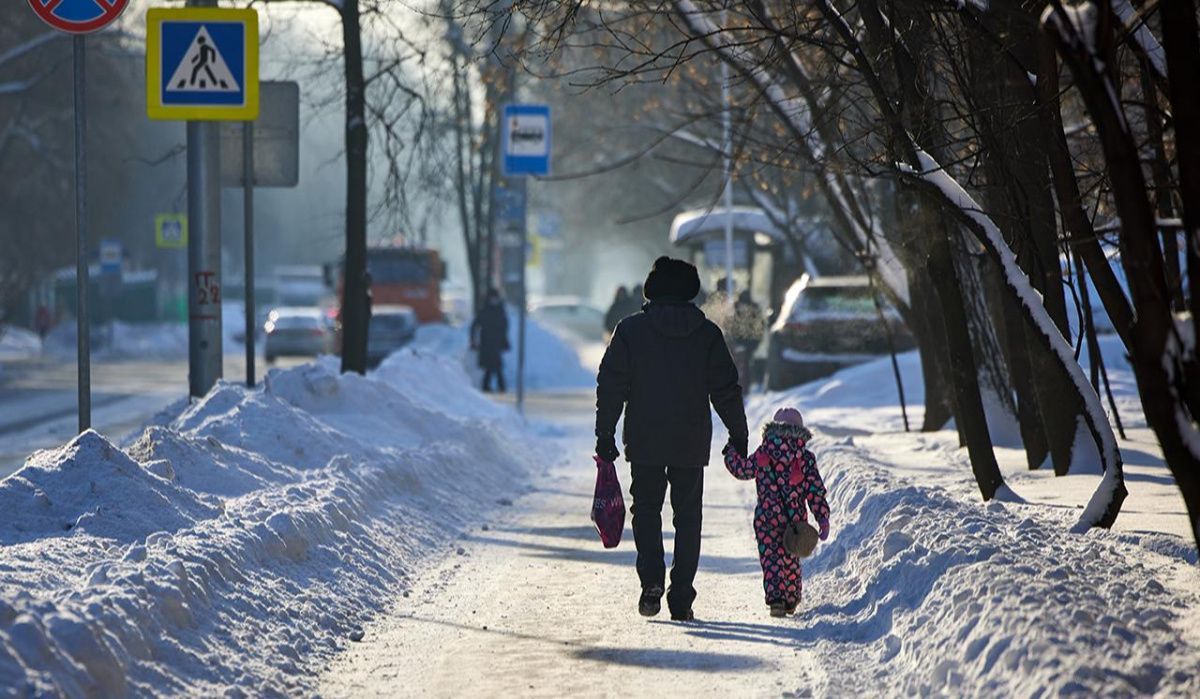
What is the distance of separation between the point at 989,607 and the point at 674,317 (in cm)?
246

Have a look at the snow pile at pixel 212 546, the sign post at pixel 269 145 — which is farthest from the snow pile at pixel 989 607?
the sign post at pixel 269 145

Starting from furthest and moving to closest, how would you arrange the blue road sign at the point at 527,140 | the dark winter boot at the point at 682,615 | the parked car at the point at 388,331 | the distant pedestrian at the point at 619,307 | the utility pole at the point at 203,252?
1. the parked car at the point at 388,331
2. the distant pedestrian at the point at 619,307
3. the blue road sign at the point at 527,140
4. the utility pole at the point at 203,252
5. the dark winter boot at the point at 682,615

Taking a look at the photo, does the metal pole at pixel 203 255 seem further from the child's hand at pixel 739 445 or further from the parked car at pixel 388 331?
the parked car at pixel 388 331

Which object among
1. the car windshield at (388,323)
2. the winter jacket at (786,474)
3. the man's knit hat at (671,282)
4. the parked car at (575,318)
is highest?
the man's knit hat at (671,282)

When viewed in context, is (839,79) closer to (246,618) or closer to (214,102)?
(214,102)

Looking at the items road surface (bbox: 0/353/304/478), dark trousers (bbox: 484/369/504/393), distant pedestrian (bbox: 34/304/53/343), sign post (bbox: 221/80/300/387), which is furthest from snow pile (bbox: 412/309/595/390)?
sign post (bbox: 221/80/300/387)

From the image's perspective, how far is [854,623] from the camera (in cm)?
805

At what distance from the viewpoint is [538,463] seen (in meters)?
18.9

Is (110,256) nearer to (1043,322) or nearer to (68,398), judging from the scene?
(68,398)

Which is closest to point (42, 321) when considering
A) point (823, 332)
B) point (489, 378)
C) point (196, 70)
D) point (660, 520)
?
point (489, 378)

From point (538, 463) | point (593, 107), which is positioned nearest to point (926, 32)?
point (538, 463)

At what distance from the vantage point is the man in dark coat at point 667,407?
850cm

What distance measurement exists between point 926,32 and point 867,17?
16.3 inches

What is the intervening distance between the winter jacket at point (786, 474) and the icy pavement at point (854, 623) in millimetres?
484
